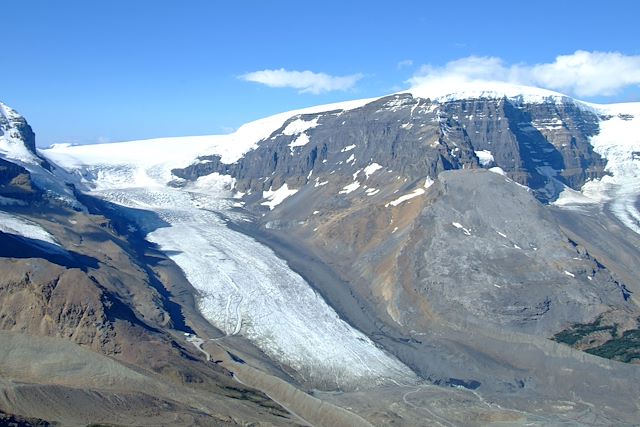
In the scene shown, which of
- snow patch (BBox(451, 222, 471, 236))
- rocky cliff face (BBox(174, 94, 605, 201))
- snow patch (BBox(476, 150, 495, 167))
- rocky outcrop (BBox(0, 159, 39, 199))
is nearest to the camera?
snow patch (BBox(451, 222, 471, 236))

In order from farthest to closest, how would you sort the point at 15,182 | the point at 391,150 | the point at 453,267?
the point at 391,150 → the point at 15,182 → the point at 453,267

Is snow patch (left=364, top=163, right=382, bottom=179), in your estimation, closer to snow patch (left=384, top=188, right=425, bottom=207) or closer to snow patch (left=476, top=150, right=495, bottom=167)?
snow patch (left=476, top=150, right=495, bottom=167)

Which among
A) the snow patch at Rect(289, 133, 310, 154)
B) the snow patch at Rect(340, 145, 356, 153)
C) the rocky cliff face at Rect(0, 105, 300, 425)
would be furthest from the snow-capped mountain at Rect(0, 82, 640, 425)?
the snow patch at Rect(289, 133, 310, 154)

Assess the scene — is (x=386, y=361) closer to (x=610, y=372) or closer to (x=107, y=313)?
(x=610, y=372)

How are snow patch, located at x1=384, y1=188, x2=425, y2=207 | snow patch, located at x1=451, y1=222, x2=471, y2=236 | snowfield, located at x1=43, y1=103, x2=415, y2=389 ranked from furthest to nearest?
snow patch, located at x1=384, y1=188, x2=425, y2=207 < snow patch, located at x1=451, y1=222, x2=471, y2=236 < snowfield, located at x1=43, y1=103, x2=415, y2=389

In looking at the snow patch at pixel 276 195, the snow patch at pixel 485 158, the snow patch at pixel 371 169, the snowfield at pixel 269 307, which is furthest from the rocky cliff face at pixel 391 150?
the snowfield at pixel 269 307

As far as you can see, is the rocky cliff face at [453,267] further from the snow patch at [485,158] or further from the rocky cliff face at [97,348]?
the rocky cliff face at [97,348]

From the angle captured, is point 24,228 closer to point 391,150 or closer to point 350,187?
point 350,187

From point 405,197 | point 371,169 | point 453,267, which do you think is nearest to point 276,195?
point 371,169

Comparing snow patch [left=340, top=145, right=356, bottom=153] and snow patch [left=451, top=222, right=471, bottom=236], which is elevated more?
snow patch [left=340, top=145, right=356, bottom=153]

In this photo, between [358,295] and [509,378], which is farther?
[358,295]

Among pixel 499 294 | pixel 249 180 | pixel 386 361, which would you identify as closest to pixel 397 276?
pixel 499 294
